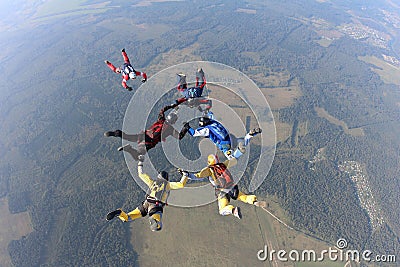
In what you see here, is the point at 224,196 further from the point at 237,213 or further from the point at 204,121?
the point at 204,121

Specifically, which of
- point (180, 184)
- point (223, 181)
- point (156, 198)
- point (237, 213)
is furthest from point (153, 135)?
point (237, 213)

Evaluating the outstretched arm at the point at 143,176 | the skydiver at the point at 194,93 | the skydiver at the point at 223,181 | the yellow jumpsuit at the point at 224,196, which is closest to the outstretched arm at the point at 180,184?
the skydiver at the point at 223,181

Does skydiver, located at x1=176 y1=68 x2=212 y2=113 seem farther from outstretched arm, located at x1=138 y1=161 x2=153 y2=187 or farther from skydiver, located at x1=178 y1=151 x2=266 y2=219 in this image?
outstretched arm, located at x1=138 y1=161 x2=153 y2=187

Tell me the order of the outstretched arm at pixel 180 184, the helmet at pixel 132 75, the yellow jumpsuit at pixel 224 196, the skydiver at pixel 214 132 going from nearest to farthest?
the yellow jumpsuit at pixel 224 196 → the outstretched arm at pixel 180 184 → the skydiver at pixel 214 132 → the helmet at pixel 132 75

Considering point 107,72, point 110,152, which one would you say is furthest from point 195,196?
point 107,72

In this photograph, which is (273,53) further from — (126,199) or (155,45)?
(126,199)

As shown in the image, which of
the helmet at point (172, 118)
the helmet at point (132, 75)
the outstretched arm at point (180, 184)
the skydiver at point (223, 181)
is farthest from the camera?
the helmet at point (132, 75)

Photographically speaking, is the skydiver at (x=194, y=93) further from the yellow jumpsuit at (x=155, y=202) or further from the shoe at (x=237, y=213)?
the shoe at (x=237, y=213)
